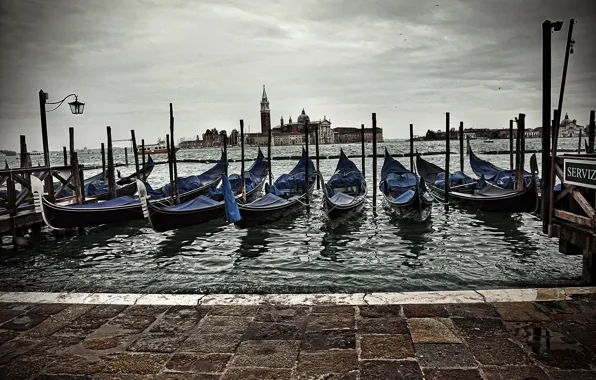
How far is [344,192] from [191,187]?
14.1 feet

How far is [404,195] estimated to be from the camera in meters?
9.43

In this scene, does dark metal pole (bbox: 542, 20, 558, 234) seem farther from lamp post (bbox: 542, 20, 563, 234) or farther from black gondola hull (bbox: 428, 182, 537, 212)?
black gondola hull (bbox: 428, 182, 537, 212)

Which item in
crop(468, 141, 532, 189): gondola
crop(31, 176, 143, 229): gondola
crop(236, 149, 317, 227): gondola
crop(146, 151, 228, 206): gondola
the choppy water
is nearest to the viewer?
the choppy water

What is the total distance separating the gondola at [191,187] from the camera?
35.6ft

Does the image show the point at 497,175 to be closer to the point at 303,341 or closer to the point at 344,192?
the point at 344,192

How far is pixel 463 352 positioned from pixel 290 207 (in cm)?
717

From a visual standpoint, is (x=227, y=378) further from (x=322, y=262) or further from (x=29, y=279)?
(x=29, y=279)

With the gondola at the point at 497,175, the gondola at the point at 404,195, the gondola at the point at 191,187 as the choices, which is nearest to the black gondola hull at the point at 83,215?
the gondola at the point at 191,187

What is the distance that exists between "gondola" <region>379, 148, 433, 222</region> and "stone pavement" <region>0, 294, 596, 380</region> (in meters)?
5.68

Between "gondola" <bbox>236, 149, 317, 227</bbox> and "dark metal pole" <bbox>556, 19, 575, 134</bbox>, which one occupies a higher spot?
"dark metal pole" <bbox>556, 19, 575, 134</bbox>

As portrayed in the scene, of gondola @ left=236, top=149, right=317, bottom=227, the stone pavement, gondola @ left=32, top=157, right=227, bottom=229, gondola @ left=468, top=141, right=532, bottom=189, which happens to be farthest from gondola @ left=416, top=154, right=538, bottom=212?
gondola @ left=32, top=157, right=227, bottom=229

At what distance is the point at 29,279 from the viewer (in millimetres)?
5406

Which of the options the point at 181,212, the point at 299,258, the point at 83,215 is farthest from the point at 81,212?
the point at 299,258

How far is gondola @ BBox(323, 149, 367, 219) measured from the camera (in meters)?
8.30
